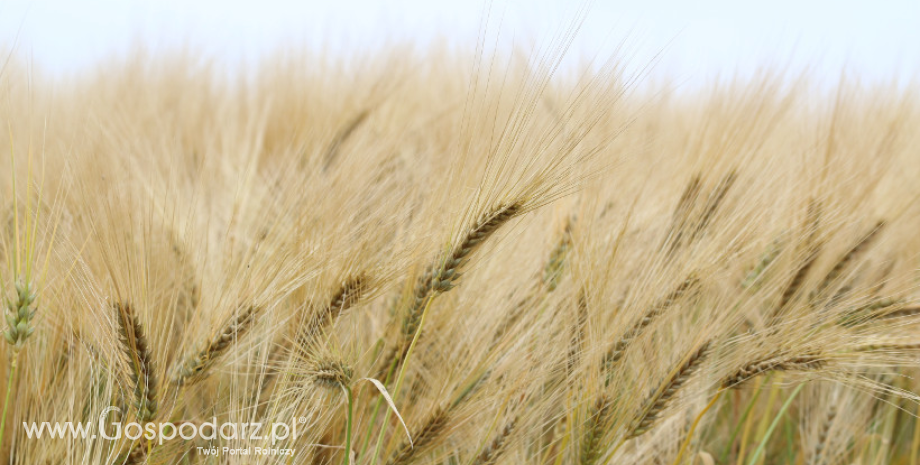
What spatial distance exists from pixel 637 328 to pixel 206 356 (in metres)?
0.58

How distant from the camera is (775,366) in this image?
2.99 feet

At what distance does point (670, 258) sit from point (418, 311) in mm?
411

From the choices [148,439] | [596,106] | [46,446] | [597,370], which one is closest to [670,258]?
[597,370]

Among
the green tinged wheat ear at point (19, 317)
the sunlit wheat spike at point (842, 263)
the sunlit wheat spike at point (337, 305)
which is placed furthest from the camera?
the sunlit wheat spike at point (842, 263)

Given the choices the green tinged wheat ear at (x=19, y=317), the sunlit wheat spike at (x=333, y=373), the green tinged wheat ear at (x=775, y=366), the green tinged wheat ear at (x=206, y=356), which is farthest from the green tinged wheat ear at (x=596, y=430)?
the green tinged wheat ear at (x=19, y=317)

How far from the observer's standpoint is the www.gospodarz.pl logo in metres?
0.81

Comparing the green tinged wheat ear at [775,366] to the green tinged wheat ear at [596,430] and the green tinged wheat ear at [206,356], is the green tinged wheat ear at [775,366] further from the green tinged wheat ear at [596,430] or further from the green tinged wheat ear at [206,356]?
the green tinged wheat ear at [206,356]

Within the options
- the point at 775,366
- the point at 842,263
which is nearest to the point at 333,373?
the point at 775,366

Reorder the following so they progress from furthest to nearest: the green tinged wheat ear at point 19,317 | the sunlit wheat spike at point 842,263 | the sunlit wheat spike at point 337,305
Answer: the sunlit wheat spike at point 842,263
the sunlit wheat spike at point 337,305
the green tinged wheat ear at point 19,317

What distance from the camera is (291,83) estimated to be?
8.14 feet

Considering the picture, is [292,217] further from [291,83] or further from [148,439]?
[291,83]

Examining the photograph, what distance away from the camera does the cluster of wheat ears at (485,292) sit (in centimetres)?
81

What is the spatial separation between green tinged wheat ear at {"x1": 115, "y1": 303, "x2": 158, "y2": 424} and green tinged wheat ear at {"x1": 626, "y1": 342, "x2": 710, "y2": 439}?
61 centimetres

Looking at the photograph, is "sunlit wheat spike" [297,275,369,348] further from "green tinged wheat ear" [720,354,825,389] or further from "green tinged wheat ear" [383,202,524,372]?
"green tinged wheat ear" [720,354,825,389]
